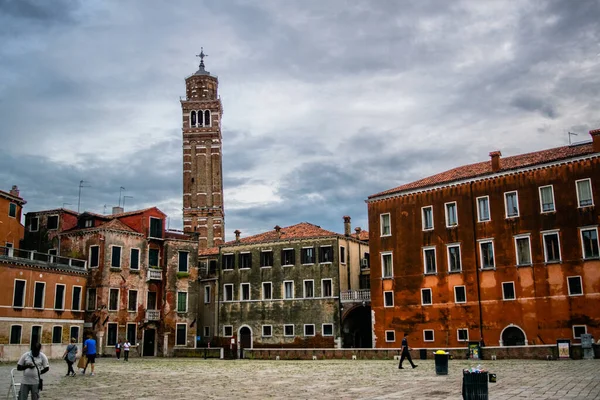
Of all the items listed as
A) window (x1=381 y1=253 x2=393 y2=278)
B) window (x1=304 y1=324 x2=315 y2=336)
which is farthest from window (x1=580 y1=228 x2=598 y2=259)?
window (x1=304 y1=324 x2=315 y2=336)

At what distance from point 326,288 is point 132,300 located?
15216 mm

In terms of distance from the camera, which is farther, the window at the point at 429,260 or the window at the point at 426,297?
the window at the point at 429,260

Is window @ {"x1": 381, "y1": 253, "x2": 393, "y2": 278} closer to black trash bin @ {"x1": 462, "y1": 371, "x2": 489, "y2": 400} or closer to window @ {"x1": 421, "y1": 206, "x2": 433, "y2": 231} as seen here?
window @ {"x1": 421, "y1": 206, "x2": 433, "y2": 231}

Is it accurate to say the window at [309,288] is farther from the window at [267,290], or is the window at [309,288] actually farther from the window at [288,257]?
the window at [267,290]

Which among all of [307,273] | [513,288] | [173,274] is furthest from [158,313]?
[513,288]

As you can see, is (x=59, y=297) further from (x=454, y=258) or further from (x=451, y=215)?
(x=451, y=215)

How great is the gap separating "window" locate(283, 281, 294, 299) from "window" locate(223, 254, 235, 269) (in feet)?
18.9

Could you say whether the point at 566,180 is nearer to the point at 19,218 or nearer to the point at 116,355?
the point at 116,355

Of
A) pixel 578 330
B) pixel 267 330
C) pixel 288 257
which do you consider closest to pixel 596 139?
pixel 578 330

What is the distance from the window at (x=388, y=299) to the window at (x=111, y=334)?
20.3m

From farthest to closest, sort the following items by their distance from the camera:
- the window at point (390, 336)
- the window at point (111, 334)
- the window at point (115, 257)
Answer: the window at point (115, 257), the window at point (111, 334), the window at point (390, 336)

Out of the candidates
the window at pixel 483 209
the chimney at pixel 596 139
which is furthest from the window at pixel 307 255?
the chimney at pixel 596 139

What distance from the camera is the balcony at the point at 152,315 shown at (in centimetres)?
4768

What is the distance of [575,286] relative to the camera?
34.4 metres
